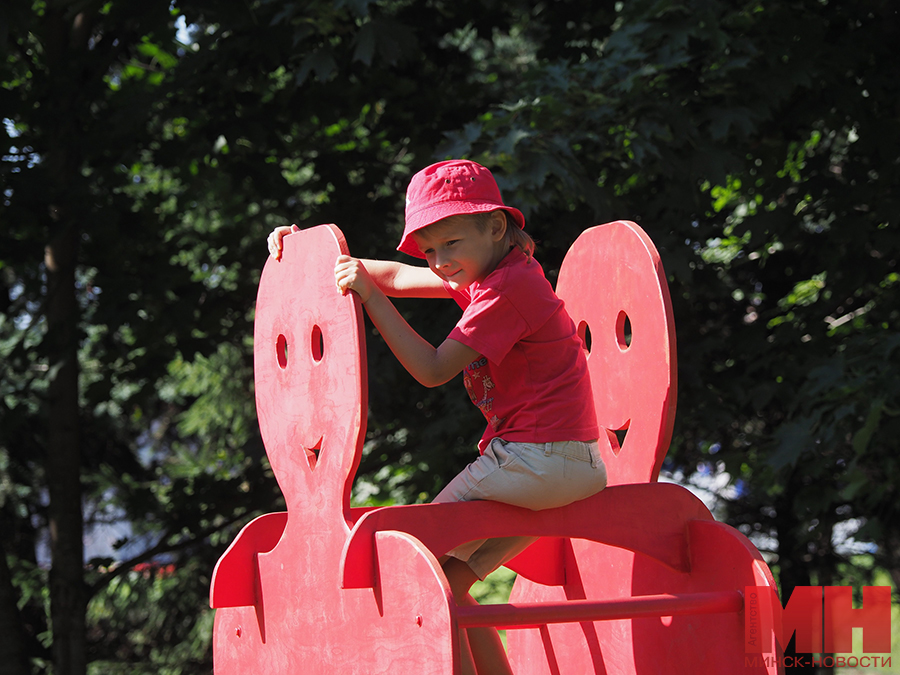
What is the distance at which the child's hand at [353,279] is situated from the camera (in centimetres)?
185

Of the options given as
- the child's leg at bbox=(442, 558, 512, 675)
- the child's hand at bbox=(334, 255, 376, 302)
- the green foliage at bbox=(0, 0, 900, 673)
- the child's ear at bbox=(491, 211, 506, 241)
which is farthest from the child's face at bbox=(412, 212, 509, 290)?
the green foliage at bbox=(0, 0, 900, 673)

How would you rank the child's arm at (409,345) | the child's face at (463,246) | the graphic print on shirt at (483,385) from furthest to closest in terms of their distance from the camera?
1. the graphic print on shirt at (483,385)
2. the child's face at (463,246)
3. the child's arm at (409,345)

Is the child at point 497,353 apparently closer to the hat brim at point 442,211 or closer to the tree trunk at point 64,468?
the hat brim at point 442,211

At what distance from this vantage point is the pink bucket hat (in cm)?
194

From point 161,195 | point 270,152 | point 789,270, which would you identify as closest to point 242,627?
point 270,152

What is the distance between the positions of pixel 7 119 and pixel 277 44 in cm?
135

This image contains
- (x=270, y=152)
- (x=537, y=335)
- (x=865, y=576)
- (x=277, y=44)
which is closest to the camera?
(x=537, y=335)

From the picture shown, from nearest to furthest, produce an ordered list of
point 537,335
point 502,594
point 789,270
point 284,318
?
1. point 537,335
2. point 284,318
3. point 789,270
4. point 502,594

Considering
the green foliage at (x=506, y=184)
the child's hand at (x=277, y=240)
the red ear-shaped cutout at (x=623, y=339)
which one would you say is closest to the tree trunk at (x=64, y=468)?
the green foliage at (x=506, y=184)

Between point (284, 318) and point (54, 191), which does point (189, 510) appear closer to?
point (54, 191)

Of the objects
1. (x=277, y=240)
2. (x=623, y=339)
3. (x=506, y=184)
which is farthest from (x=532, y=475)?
(x=506, y=184)

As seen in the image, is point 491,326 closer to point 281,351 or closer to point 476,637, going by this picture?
point 281,351

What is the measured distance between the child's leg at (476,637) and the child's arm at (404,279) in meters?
0.67

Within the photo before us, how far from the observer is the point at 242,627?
219cm
